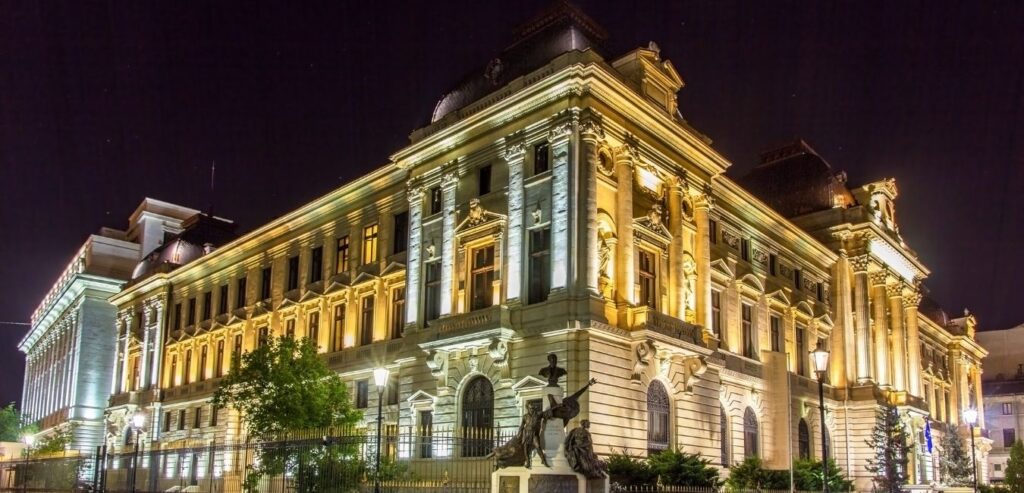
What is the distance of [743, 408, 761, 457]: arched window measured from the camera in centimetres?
4182

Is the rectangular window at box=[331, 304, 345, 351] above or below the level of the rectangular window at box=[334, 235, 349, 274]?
below

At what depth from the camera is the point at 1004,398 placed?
97.1 m

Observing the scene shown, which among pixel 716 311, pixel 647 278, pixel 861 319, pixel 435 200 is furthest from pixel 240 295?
pixel 861 319

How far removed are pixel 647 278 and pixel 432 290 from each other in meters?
8.57

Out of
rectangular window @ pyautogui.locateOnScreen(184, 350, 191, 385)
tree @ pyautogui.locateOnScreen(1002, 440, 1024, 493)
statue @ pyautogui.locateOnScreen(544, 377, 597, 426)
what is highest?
rectangular window @ pyautogui.locateOnScreen(184, 350, 191, 385)

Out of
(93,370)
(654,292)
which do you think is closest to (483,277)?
(654,292)

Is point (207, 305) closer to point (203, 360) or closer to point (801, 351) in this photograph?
point (203, 360)

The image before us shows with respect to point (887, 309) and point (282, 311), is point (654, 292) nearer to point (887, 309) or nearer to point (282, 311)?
point (282, 311)

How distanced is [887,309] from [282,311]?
35984mm

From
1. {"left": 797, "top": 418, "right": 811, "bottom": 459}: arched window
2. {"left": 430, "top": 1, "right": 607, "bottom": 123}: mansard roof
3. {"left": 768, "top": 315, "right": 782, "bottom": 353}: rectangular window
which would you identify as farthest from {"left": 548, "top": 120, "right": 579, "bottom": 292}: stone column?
{"left": 797, "top": 418, "right": 811, "bottom": 459}: arched window

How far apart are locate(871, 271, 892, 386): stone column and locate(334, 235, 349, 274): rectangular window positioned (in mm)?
31136

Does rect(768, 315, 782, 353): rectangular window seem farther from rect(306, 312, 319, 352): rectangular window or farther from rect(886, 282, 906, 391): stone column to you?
rect(306, 312, 319, 352): rectangular window

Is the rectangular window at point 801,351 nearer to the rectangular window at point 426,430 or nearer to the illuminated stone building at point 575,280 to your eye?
the illuminated stone building at point 575,280

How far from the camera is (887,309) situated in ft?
189
